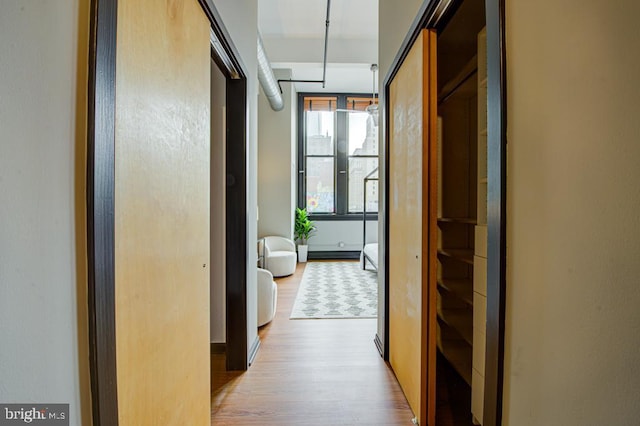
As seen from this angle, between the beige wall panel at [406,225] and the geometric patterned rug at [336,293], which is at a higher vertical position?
the beige wall panel at [406,225]

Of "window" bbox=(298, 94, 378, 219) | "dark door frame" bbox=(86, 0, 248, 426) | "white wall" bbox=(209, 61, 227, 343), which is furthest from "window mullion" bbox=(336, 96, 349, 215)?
"dark door frame" bbox=(86, 0, 248, 426)

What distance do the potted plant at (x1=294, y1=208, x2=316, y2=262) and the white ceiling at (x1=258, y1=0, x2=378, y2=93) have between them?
277cm

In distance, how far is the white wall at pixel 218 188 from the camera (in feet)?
7.13

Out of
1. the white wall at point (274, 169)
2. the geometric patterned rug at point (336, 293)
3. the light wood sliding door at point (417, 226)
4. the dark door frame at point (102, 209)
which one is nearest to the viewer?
the dark door frame at point (102, 209)

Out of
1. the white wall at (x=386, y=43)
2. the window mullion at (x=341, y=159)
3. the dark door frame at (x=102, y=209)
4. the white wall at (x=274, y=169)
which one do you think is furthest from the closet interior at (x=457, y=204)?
the window mullion at (x=341, y=159)

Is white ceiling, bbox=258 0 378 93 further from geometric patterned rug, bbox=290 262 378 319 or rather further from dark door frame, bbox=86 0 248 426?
dark door frame, bbox=86 0 248 426

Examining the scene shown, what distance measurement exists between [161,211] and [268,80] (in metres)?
4.00

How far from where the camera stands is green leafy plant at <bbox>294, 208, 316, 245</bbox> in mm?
6430

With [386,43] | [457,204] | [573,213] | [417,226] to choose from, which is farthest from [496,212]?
[386,43]

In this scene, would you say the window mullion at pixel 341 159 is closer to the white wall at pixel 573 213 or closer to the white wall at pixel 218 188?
the white wall at pixel 218 188

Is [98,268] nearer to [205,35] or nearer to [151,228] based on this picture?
[151,228]

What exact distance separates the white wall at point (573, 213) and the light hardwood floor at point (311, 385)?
1.14m

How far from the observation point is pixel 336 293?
4121 mm

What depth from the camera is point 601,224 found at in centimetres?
58
